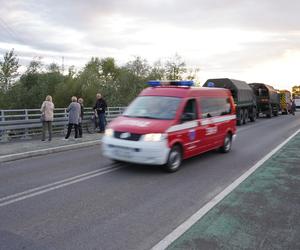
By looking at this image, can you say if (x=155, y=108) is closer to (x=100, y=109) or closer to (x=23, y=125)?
(x=23, y=125)

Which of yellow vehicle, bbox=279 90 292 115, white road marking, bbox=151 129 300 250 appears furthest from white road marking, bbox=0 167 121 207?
yellow vehicle, bbox=279 90 292 115

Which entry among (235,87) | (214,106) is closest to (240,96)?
(235,87)

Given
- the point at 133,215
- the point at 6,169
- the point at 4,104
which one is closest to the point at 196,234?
the point at 133,215

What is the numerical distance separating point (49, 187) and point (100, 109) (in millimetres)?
10122

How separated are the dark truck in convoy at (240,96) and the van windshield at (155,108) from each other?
13.5 m

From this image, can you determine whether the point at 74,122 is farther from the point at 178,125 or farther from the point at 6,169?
the point at 178,125

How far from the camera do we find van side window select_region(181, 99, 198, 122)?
8.91 metres

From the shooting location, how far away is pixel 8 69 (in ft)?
122

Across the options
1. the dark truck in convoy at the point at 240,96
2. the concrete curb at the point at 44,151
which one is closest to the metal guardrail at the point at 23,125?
the concrete curb at the point at 44,151

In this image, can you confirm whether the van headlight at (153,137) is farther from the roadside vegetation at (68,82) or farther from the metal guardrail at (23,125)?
the roadside vegetation at (68,82)

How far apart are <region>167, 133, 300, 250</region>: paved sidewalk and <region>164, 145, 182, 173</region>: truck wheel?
65.9 inches

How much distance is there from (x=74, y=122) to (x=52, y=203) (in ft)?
27.8

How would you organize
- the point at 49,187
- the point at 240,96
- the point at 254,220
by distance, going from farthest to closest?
the point at 240,96
the point at 49,187
the point at 254,220

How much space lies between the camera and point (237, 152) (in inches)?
462
